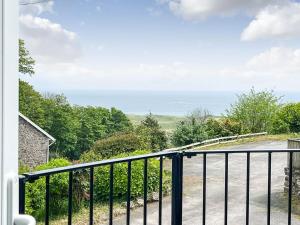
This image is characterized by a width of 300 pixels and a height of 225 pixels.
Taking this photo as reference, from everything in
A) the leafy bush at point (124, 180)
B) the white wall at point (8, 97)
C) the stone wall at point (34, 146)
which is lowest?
the leafy bush at point (124, 180)

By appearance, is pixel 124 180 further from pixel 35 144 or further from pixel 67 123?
pixel 67 123

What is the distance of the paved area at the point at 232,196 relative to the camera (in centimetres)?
609

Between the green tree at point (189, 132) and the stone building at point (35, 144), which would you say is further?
the green tree at point (189, 132)

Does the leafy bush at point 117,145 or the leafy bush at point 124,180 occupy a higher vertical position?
the leafy bush at point 117,145

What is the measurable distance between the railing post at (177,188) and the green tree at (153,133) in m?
6.54

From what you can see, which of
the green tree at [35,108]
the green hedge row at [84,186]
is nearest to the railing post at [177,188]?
the green hedge row at [84,186]

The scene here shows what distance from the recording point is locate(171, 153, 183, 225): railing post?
4.77ft

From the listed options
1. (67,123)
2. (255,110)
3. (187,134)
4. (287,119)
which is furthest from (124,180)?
(255,110)

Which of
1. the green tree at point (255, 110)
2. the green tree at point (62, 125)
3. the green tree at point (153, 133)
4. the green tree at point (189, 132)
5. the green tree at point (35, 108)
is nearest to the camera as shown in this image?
the green tree at point (35, 108)

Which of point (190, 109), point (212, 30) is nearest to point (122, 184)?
point (190, 109)

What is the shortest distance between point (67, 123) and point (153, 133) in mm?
1817

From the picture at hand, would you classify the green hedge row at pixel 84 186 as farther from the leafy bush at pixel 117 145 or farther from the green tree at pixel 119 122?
the green tree at pixel 119 122

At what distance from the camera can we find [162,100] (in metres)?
12.2

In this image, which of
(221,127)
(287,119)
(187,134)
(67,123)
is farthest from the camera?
(221,127)
